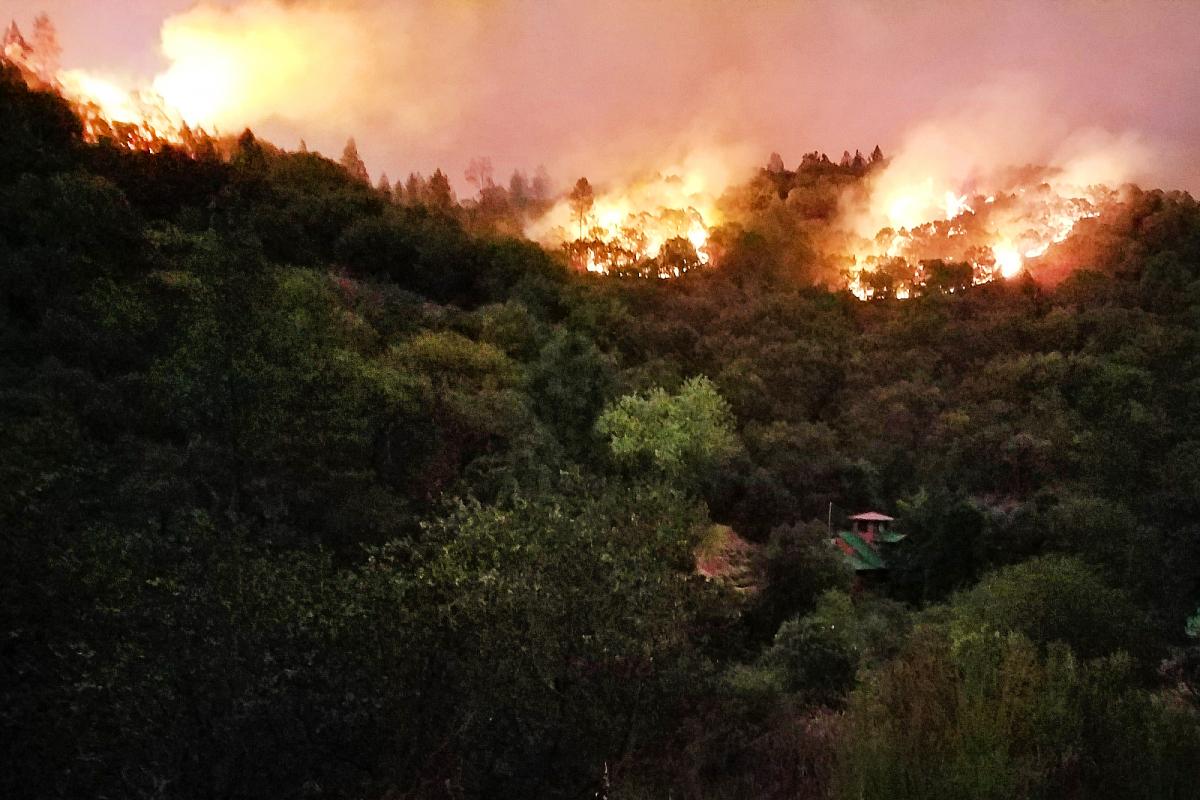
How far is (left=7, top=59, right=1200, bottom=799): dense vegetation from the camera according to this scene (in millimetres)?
7215

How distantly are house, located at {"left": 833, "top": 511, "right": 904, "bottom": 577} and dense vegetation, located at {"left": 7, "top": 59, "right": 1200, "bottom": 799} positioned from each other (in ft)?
4.46

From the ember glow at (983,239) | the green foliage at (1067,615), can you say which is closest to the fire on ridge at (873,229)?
the ember glow at (983,239)

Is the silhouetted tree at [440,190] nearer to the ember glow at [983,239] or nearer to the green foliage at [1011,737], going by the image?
the ember glow at [983,239]

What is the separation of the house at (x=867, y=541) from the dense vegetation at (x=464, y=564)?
1.36 meters

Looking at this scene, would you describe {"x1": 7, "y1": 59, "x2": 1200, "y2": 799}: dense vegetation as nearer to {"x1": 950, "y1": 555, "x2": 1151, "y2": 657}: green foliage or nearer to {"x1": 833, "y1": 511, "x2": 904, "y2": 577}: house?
{"x1": 950, "y1": 555, "x2": 1151, "y2": 657}: green foliage

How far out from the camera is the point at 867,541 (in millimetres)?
25641

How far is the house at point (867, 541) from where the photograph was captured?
2420cm

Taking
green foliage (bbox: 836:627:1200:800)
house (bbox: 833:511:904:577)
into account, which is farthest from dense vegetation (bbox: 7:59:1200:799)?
house (bbox: 833:511:904:577)

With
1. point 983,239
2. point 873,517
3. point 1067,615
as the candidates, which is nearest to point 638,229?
Answer: point 983,239

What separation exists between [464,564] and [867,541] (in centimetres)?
1934

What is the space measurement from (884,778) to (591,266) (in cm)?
4564

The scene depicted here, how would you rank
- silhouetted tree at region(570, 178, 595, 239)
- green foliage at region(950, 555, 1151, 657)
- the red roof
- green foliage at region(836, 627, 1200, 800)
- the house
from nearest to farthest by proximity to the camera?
green foliage at region(836, 627, 1200, 800)
green foliage at region(950, 555, 1151, 657)
the house
the red roof
silhouetted tree at region(570, 178, 595, 239)

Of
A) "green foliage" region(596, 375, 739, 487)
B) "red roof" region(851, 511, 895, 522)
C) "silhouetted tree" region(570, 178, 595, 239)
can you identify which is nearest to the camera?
"green foliage" region(596, 375, 739, 487)

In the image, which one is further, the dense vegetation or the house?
the house
